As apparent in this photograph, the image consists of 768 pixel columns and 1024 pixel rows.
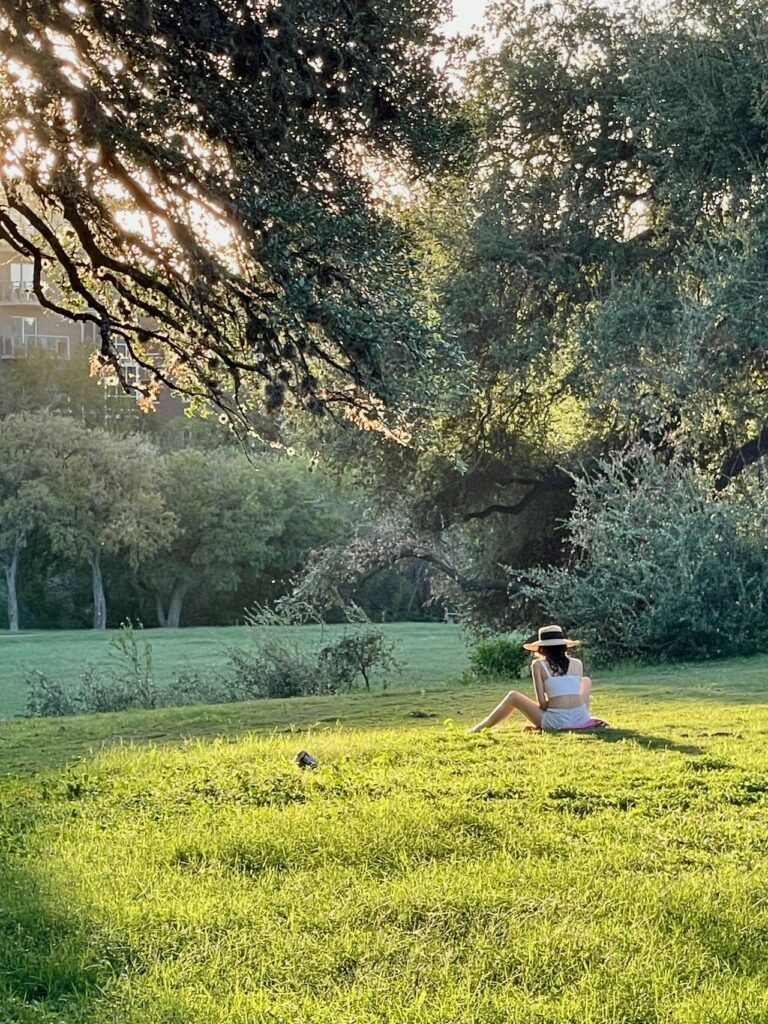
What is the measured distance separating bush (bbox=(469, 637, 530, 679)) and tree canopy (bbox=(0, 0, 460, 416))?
13.6 meters

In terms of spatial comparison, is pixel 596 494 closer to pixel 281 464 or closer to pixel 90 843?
pixel 90 843

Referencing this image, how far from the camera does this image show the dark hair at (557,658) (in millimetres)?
11586

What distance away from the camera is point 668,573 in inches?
883

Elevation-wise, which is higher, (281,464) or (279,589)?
(281,464)

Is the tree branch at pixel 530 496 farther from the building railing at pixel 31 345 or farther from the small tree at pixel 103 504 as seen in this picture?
the building railing at pixel 31 345

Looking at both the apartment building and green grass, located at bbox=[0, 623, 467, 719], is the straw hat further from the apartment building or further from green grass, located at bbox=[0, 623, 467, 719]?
the apartment building

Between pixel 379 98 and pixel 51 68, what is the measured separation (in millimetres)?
3001

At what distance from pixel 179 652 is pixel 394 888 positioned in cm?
3389

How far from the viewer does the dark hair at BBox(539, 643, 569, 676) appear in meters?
11.6

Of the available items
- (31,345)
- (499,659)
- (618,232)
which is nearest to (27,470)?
(31,345)

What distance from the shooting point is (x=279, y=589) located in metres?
57.6

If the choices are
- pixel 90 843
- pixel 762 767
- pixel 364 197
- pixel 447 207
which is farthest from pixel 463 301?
pixel 90 843

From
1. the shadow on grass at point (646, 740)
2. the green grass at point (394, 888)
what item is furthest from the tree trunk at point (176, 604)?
the green grass at point (394, 888)

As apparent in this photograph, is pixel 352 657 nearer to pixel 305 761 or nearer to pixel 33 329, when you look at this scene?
pixel 305 761
